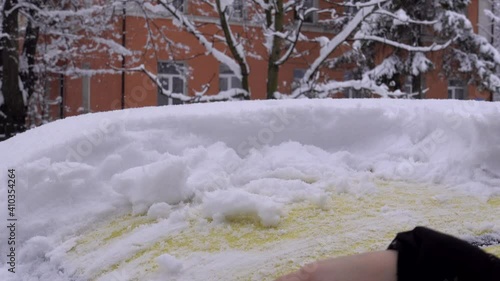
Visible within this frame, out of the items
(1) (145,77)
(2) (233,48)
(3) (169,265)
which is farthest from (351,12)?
(3) (169,265)

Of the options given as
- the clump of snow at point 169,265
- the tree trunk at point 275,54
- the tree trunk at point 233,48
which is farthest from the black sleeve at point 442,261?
the tree trunk at point 275,54

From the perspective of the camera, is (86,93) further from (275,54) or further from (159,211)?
(159,211)

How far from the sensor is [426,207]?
2.09 m

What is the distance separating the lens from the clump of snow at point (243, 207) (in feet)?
6.40

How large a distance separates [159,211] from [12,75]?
35.2 ft

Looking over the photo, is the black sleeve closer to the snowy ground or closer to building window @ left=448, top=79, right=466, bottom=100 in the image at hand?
the snowy ground

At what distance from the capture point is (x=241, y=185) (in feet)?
7.35

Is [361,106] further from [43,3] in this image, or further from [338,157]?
[43,3]

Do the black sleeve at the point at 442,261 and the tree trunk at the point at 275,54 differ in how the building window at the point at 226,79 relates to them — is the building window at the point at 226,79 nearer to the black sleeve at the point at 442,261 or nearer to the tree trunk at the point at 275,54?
the tree trunk at the point at 275,54

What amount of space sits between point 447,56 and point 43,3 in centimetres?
1232

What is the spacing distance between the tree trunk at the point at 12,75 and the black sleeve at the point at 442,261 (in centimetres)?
1128

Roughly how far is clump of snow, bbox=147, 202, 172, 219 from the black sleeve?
3.60 feet

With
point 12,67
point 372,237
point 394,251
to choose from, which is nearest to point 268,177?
point 372,237

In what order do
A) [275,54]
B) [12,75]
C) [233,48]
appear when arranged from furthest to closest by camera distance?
[12,75]
[275,54]
[233,48]
